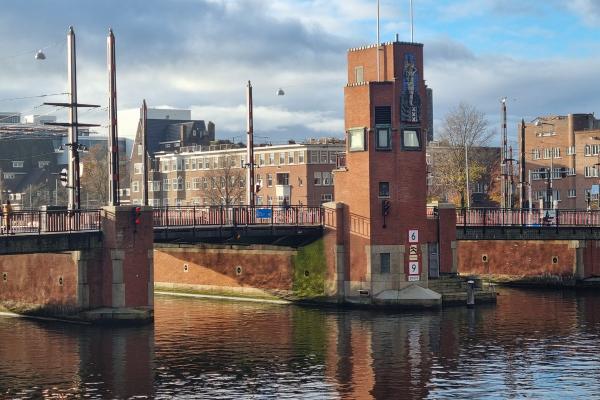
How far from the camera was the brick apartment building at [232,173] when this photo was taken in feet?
444

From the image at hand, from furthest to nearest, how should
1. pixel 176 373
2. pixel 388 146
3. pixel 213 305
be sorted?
pixel 213 305
pixel 388 146
pixel 176 373

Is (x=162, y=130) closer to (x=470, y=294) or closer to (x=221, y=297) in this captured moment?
(x=221, y=297)

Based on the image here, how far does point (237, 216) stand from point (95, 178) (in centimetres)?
8418

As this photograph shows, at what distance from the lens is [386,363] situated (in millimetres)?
50125

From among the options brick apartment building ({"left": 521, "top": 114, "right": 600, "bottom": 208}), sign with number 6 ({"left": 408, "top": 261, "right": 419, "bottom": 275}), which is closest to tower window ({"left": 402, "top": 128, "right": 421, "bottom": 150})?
sign with number 6 ({"left": 408, "top": 261, "right": 419, "bottom": 275})

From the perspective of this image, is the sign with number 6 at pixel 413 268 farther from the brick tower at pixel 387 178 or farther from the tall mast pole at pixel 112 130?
the tall mast pole at pixel 112 130

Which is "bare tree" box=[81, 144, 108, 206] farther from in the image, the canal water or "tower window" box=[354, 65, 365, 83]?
the canal water

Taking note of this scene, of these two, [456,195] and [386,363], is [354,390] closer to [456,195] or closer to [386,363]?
[386,363]

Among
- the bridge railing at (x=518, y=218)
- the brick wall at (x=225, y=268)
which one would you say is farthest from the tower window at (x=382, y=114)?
the bridge railing at (x=518, y=218)

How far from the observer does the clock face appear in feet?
241

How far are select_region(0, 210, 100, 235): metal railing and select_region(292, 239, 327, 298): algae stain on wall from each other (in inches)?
720

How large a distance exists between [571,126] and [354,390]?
4379 inches

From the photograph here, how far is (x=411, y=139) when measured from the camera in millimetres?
73938

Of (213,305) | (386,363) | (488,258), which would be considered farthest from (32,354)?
(488,258)
